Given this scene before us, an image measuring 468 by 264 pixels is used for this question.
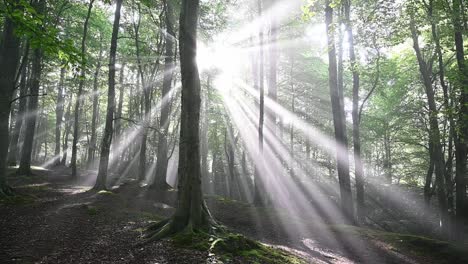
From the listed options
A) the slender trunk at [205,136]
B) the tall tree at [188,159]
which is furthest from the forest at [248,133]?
the slender trunk at [205,136]

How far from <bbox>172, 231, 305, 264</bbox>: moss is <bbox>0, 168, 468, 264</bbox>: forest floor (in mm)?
195

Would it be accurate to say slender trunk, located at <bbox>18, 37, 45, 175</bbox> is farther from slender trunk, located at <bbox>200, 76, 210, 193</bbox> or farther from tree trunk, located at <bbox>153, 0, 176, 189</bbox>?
slender trunk, located at <bbox>200, 76, 210, 193</bbox>

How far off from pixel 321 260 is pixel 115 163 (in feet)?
110

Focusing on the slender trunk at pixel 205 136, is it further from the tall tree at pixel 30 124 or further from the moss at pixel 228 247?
the moss at pixel 228 247

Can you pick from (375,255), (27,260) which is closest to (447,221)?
→ (375,255)

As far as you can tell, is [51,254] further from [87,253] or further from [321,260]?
[321,260]

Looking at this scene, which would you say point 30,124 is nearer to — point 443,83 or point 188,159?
point 188,159

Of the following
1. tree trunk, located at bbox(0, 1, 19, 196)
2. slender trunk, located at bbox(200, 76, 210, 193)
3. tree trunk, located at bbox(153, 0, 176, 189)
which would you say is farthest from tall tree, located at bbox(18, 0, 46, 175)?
slender trunk, located at bbox(200, 76, 210, 193)

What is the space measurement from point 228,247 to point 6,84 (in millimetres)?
9900

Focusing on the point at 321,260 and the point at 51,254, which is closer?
the point at 51,254

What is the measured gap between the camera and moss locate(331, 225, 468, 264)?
10.1 metres

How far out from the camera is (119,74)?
102 ft

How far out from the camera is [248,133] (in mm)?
28359

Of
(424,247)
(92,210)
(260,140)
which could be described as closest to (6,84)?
(92,210)
